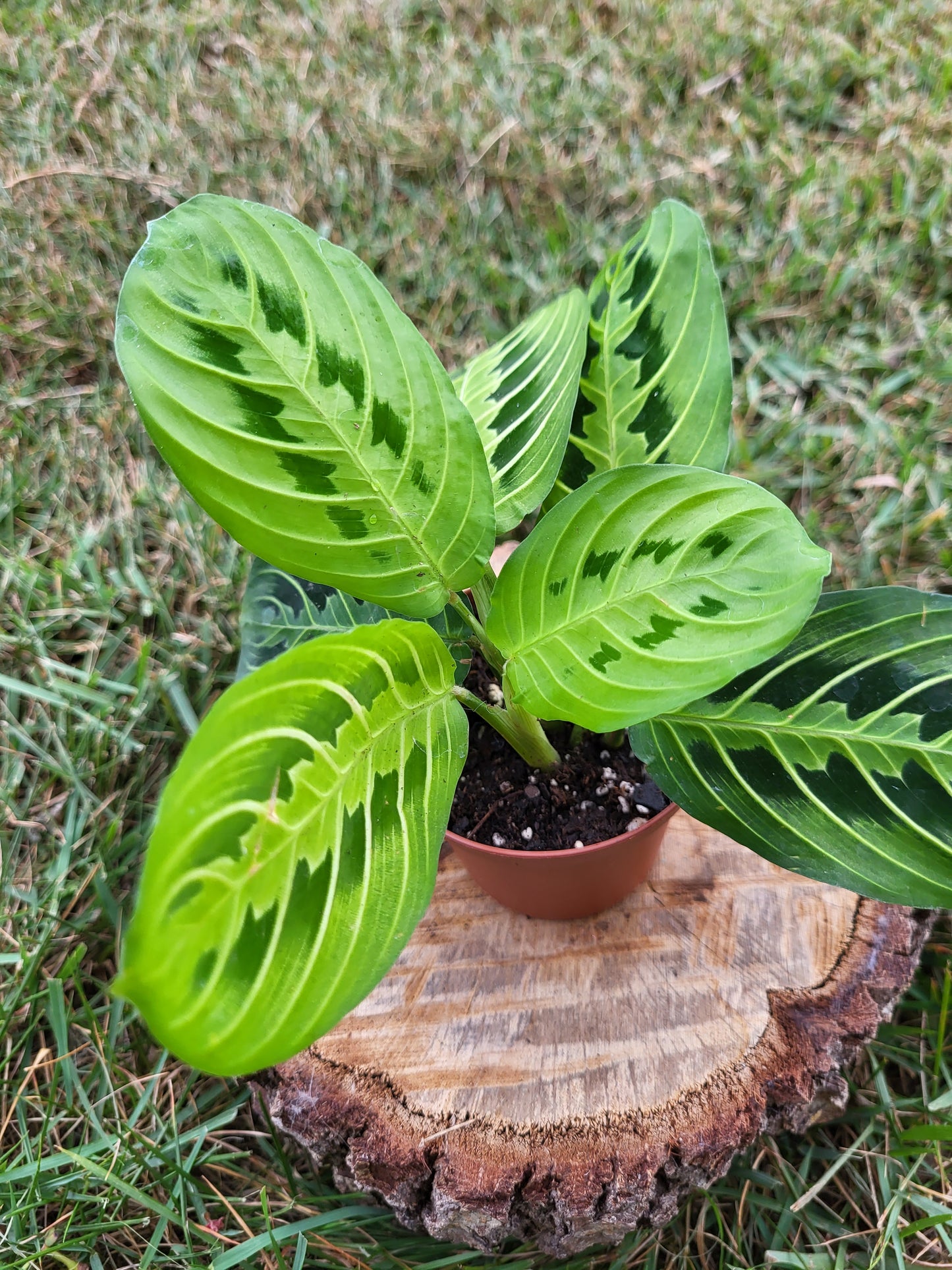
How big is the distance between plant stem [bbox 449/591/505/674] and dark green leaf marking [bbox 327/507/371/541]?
3.6 inches

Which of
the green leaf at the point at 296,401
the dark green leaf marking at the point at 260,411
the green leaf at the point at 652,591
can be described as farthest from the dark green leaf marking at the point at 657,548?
the dark green leaf marking at the point at 260,411

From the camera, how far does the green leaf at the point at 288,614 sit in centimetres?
82

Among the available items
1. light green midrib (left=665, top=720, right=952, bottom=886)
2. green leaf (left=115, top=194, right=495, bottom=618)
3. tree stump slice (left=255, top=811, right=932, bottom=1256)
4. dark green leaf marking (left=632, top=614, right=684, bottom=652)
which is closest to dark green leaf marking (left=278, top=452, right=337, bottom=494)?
green leaf (left=115, top=194, right=495, bottom=618)

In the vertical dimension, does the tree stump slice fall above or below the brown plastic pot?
below

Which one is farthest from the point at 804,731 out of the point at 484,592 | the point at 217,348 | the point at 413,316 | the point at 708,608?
the point at 413,316

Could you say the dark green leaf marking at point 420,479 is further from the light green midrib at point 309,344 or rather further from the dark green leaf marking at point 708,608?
the dark green leaf marking at point 708,608

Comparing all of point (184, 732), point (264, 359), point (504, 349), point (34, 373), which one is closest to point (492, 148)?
point (34, 373)

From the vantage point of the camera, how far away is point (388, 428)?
59 cm


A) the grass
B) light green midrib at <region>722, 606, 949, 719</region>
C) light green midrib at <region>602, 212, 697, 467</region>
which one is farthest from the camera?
the grass

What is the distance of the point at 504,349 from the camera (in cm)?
79

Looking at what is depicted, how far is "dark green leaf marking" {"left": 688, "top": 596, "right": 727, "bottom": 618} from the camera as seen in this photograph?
0.55 metres

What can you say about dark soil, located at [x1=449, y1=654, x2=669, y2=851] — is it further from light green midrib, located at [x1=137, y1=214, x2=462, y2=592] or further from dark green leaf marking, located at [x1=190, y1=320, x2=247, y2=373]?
dark green leaf marking, located at [x1=190, y1=320, x2=247, y2=373]

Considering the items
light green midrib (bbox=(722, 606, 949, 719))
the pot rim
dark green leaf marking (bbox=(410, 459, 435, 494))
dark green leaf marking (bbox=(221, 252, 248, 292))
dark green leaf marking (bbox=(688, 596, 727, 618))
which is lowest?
the pot rim

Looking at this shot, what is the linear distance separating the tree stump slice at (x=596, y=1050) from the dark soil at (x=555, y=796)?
0.64ft
